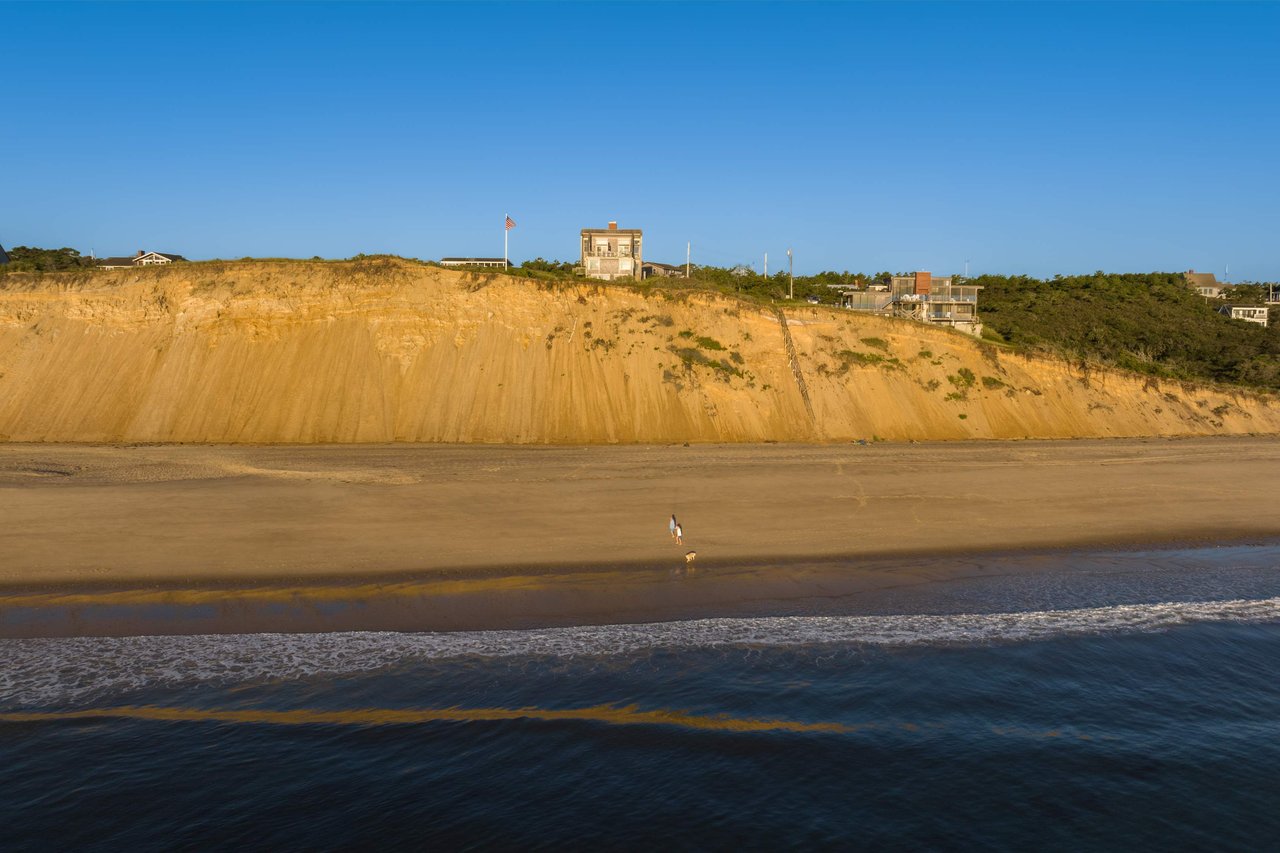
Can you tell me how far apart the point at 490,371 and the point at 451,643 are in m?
19.3

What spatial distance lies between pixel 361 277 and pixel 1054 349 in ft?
96.0

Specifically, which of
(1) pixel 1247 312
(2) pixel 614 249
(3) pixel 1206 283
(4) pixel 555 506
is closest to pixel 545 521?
(4) pixel 555 506

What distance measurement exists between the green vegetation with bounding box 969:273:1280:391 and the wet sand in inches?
645

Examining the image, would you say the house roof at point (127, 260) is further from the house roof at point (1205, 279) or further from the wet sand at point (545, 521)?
the house roof at point (1205, 279)

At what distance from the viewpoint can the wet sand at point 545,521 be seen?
14.2 m

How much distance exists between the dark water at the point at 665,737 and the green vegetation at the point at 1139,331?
1093 inches

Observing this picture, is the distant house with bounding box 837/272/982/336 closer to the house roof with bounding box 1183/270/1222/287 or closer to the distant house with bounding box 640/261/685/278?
the distant house with bounding box 640/261/685/278

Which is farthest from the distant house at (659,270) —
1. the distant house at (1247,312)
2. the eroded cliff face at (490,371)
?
the distant house at (1247,312)

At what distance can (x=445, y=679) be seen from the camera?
11242mm

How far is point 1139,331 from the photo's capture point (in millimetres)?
47562

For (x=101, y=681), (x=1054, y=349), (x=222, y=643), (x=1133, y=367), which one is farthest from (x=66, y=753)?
(x=1133, y=367)

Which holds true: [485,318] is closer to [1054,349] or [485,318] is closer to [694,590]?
[694,590]

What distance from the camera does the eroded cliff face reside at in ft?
94.2

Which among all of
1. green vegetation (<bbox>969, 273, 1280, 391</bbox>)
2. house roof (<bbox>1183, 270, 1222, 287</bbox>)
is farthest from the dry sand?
house roof (<bbox>1183, 270, 1222, 287</bbox>)
